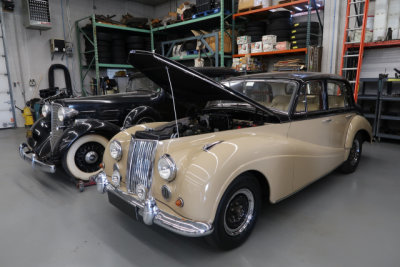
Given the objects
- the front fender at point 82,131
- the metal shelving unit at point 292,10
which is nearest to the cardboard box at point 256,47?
the metal shelving unit at point 292,10

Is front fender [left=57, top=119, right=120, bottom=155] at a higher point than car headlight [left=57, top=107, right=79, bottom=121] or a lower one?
lower

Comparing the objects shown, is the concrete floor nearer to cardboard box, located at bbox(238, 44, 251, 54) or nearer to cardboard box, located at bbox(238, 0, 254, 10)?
cardboard box, located at bbox(238, 44, 251, 54)

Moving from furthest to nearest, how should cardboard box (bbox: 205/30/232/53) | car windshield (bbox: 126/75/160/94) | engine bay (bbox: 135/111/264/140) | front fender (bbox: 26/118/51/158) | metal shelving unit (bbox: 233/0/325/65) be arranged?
1. cardboard box (bbox: 205/30/232/53)
2. metal shelving unit (bbox: 233/0/325/65)
3. car windshield (bbox: 126/75/160/94)
4. front fender (bbox: 26/118/51/158)
5. engine bay (bbox: 135/111/264/140)

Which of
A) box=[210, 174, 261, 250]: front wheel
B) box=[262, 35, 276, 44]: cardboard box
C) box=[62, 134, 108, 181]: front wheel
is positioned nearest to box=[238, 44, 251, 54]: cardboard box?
box=[262, 35, 276, 44]: cardboard box

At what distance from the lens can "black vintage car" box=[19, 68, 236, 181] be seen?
3.23 metres

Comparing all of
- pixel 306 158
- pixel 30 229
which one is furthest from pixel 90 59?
pixel 306 158

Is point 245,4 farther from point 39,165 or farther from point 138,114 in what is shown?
point 39,165

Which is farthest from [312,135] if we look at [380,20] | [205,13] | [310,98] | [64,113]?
[205,13]

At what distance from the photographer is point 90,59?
9.35 m

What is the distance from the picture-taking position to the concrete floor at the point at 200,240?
6.27 feet

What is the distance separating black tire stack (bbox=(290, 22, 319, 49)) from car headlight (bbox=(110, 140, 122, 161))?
17.7 ft

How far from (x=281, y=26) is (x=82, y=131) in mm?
5427

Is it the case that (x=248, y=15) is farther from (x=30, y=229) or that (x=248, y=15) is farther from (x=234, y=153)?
(x=30, y=229)

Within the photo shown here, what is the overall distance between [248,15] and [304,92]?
536 cm
